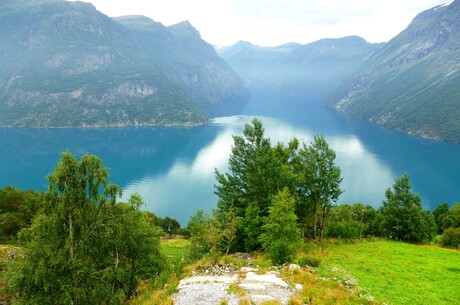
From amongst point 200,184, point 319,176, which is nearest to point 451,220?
point 319,176

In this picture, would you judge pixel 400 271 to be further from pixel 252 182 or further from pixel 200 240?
pixel 200 240

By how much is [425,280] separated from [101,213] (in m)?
27.6

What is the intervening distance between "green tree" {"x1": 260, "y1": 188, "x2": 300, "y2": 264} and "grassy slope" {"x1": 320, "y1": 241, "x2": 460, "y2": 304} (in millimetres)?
3651

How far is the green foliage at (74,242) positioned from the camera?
2348 centimetres

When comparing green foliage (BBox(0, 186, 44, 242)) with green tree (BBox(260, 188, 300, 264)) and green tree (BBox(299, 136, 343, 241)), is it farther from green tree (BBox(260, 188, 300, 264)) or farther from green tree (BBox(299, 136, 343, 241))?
green tree (BBox(299, 136, 343, 241))

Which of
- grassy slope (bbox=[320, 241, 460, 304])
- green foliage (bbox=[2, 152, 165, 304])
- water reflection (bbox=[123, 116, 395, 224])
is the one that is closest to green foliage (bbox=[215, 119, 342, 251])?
grassy slope (bbox=[320, 241, 460, 304])

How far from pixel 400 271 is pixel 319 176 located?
51.1 feet

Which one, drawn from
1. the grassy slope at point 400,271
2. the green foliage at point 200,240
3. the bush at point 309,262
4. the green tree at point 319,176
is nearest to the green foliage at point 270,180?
the green tree at point 319,176

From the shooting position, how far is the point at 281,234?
103 feet

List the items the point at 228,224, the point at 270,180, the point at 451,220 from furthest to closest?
the point at 451,220 → the point at 270,180 → the point at 228,224

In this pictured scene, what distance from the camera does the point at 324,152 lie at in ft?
136

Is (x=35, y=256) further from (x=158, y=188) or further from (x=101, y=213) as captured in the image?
(x=158, y=188)

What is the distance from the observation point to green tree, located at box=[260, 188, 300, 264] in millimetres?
29500

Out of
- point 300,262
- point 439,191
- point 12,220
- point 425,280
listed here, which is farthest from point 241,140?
point 439,191
